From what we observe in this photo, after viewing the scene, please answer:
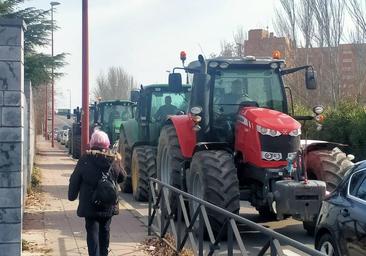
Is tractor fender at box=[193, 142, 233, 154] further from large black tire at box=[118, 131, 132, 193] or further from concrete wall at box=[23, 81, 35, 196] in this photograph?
large black tire at box=[118, 131, 132, 193]

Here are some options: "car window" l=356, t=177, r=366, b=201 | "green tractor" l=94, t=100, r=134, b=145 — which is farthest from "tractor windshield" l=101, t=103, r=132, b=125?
"car window" l=356, t=177, r=366, b=201

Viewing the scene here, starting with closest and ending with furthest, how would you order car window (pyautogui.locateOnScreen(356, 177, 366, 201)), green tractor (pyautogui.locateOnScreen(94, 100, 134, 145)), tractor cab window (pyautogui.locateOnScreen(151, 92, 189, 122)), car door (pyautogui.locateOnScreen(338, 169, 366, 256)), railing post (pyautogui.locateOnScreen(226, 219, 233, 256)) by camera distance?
railing post (pyautogui.locateOnScreen(226, 219, 233, 256)), car door (pyautogui.locateOnScreen(338, 169, 366, 256)), car window (pyautogui.locateOnScreen(356, 177, 366, 201)), tractor cab window (pyautogui.locateOnScreen(151, 92, 189, 122)), green tractor (pyautogui.locateOnScreen(94, 100, 134, 145))

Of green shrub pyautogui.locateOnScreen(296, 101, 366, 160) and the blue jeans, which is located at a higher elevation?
green shrub pyautogui.locateOnScreen(296, 101, 366, 160)

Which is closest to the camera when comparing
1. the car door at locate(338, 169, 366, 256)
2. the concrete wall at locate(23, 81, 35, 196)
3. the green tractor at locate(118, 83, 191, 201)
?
the car door at locate(338, 169, 366, 256)

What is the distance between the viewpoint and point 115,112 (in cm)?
2259

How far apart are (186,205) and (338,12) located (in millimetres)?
27008

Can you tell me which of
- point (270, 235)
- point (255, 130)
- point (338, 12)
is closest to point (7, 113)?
point (270, 235)

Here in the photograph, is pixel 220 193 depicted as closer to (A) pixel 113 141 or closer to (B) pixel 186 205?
(B) pixel 186 205

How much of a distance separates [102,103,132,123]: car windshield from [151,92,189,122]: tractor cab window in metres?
7.05

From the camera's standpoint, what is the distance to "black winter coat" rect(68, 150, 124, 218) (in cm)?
679

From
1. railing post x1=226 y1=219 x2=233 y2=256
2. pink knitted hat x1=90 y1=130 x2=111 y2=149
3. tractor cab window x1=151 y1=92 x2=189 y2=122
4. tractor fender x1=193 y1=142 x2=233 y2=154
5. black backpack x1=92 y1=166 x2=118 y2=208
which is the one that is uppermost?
tractor cab window x1=151 y1=92 x2=189 y2=122

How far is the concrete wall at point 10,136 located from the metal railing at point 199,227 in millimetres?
1994

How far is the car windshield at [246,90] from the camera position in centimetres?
1022

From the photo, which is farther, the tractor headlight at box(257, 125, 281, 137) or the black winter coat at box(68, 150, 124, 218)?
the tractor headlight at box(257, 125, 281, 137)
